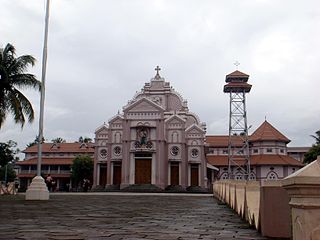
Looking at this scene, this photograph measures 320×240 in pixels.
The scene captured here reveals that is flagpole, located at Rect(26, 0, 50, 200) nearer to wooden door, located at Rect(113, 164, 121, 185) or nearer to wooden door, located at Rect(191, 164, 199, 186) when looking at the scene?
wooden door, located at Rect(113, 164, 121, 185)

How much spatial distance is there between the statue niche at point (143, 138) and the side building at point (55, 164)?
16.9 m

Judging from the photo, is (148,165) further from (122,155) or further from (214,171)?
(214,171)

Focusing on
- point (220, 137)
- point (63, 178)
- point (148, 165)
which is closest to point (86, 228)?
point (148, 165)

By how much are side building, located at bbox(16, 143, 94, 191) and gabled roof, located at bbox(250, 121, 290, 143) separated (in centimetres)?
2468

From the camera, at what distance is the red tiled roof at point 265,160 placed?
53.2 meters

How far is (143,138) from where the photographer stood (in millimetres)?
43688

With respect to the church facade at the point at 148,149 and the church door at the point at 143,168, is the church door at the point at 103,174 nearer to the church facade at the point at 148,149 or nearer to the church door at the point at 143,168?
the church facade at the point at 148,149

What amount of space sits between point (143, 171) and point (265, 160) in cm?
1940

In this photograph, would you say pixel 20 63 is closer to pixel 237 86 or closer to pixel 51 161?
pixel 237 86

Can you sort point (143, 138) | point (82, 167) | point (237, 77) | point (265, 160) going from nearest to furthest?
point (143, 138)
point (237, 77)
point (82, 167)
point (265, 160)

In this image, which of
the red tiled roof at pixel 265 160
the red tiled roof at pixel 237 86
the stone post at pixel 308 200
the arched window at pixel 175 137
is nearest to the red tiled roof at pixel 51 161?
the arched window at pixel 175 137

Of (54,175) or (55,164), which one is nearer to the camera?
(54,175)

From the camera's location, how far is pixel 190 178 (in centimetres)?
4594

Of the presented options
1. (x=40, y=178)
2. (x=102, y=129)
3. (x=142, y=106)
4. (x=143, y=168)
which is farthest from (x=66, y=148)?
(x=40, y=178)
